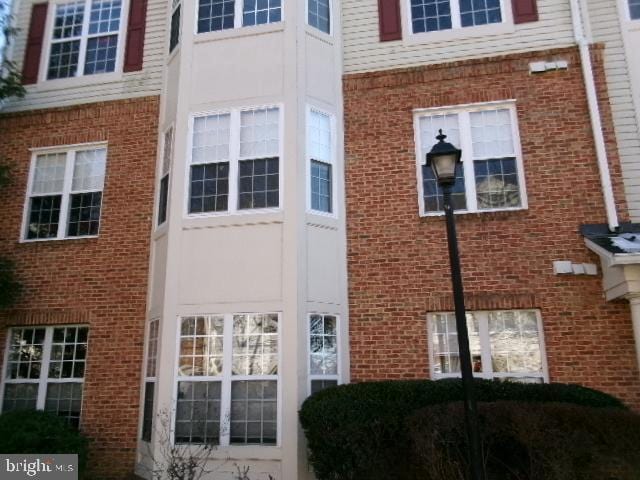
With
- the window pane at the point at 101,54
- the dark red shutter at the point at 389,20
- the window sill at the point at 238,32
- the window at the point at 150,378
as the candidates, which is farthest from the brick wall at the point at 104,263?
the dark red shutter at the point at 389,20

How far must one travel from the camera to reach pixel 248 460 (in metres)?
7.98

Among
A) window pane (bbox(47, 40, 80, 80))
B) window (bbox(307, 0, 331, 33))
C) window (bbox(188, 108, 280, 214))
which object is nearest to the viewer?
window (bbox(188, 108, 280, 214))

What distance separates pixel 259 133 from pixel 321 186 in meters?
1.39

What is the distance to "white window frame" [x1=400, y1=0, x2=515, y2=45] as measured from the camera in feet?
32.8

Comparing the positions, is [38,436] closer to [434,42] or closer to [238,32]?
[238,32]

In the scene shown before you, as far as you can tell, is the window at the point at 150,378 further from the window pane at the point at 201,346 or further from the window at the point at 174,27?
the window at the point at 174,27

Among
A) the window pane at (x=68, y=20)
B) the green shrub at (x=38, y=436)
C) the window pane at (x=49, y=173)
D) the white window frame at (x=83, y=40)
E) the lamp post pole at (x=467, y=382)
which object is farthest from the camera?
the window pane at (x=68, y=20)

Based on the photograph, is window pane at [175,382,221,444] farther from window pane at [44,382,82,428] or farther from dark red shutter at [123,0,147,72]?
dark red shutter at [123,0,147,72]

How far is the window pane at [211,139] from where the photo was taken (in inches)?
377

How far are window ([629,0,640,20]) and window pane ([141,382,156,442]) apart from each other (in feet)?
33.7

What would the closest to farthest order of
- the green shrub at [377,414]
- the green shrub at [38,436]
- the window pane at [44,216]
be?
the green shrub at [377,414], the green shrub at [38,436], the window pane at [44,216]

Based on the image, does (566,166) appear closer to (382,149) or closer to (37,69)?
(382,149)

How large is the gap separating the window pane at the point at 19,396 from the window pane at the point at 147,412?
7.10 feet

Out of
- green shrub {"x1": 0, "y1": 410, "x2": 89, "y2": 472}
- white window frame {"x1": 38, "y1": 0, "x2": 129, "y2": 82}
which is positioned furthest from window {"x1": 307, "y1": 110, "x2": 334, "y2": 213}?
green shrub {"x1": 0, "y1": 410, "x2": 89, "y2": 472}
